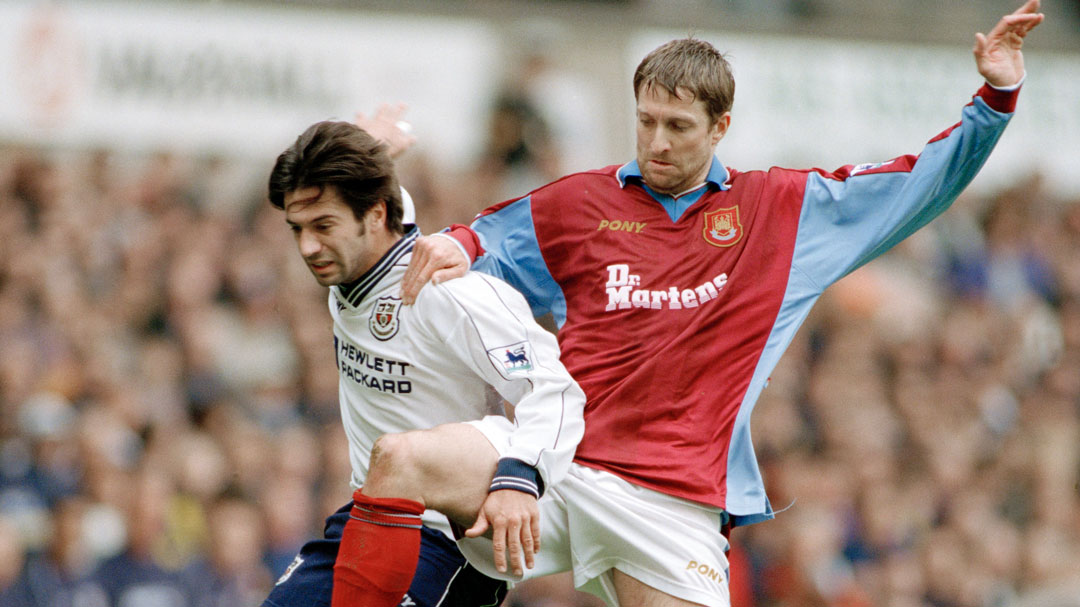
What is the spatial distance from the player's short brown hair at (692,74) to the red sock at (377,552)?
1463mm

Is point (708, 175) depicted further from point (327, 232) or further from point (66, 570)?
point (66, 570)

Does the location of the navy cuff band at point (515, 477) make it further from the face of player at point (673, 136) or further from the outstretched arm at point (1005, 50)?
the outstretched arm at point (1005, 50)

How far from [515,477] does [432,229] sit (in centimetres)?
624

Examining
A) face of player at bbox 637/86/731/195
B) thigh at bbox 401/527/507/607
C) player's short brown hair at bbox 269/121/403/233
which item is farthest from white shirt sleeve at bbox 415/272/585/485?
face of player at bbox 637/86/731/195

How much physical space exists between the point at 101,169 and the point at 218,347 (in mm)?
1797

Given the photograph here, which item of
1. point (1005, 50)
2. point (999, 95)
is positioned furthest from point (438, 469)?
point (1005, 50)

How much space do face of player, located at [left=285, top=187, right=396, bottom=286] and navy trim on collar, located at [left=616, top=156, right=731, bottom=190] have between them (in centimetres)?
83

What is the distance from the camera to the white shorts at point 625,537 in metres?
4.10

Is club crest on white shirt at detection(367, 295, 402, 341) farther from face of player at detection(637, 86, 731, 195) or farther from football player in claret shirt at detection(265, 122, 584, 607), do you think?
face of player at detection(637, 86, 731, 195)

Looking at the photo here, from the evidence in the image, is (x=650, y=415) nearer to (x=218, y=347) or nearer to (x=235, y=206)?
(x=218, y=347)

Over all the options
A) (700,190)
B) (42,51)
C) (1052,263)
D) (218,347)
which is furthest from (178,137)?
(1052,263)

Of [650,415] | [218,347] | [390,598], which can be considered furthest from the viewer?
[218,347]

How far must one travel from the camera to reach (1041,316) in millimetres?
12742

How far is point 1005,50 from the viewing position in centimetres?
419
